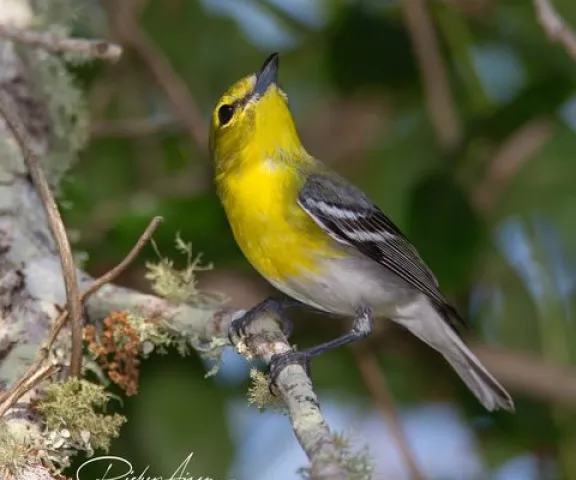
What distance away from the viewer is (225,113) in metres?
3.38

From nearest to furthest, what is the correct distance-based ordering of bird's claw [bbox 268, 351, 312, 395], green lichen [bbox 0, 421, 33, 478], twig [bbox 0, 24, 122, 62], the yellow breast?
1. green lichen [bbox 0, 421, 33, 478]
2. bird's claw [bbox 268, 351, 312, 395]
3. twig [bbox 0, 24, 122, 62]
4. the yellow breast

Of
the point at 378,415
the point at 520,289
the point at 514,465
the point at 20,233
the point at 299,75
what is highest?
the point at 299,75

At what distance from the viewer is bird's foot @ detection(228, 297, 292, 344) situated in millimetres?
2498

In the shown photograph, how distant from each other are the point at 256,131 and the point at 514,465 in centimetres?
179

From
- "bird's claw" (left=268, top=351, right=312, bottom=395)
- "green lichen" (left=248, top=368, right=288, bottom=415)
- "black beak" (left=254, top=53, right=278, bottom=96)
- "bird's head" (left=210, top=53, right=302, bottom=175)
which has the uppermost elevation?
"black beak" (left=254, top=53, right=278, bottom=96)

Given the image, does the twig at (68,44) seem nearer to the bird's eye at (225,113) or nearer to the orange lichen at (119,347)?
the orange lichen at (119,347)

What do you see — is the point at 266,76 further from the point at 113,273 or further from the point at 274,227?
the point at 113,273

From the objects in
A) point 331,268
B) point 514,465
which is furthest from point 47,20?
point 514,465

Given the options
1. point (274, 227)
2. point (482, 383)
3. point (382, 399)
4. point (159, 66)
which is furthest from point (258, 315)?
point (159, 66)

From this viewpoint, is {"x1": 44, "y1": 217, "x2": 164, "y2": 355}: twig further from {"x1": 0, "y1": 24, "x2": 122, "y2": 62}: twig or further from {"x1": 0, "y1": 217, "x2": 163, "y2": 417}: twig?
{"x1": 0, "y1": 24, "x2": 122, "y2": 62}: twig

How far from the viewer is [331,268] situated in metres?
3.09

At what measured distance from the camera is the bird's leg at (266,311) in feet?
8.21

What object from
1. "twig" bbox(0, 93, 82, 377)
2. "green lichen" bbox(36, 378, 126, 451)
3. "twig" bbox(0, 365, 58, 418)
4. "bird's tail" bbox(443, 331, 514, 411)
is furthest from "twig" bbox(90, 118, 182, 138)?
"twig" bbox(0, 365, 58, 418)

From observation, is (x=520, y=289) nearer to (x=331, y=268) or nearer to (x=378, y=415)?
(x=378, y=415)
